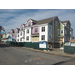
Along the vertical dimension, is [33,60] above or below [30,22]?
below

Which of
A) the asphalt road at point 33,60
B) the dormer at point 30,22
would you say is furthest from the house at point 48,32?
the asphalt road at point 33,60

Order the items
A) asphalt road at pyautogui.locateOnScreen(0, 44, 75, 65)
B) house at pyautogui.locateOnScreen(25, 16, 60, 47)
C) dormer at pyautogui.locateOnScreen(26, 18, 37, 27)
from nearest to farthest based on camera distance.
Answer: asphalt road at pyautogui.locateOnScreen(0, 44, 75, 65) → house at pyautogui.locateOnScreen(25, 16, 60, 47) → dormer at pyautogui.locateOnScreen(26, 18, 37, 27)

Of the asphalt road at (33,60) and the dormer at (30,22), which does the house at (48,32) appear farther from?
the asphalt road at (33,60)

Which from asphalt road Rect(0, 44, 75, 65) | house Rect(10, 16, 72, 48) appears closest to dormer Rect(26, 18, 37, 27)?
house Rect(10, 16, 72, 48)

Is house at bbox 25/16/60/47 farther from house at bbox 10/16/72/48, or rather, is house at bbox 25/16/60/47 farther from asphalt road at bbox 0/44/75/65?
asphalt road at bbox 0/44/75/65

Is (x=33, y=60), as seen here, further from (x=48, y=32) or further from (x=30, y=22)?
(x=30, y=22)

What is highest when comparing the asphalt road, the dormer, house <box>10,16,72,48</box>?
the dormer

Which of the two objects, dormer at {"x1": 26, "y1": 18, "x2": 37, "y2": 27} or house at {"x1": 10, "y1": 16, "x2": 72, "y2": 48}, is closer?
house at {"x1": 10, "y1": 16, "x2": 72, "y2": 48}

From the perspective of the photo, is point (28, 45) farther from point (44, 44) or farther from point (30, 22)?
point (30, 22)

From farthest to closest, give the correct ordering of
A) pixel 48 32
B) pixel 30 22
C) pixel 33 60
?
pixel 30 22
pixel 48 32
pixel 33 60

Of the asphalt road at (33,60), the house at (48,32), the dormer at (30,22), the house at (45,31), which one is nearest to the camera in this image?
the asphalt road at (33,60)

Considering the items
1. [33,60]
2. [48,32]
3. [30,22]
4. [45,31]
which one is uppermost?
[30,22]

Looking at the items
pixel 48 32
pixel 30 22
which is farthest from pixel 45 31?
pixel 30 22

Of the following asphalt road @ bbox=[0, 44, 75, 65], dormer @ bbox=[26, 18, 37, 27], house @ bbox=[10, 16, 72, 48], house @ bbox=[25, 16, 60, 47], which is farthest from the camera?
dormer @ bbox=[26, 18, 37, 27]
